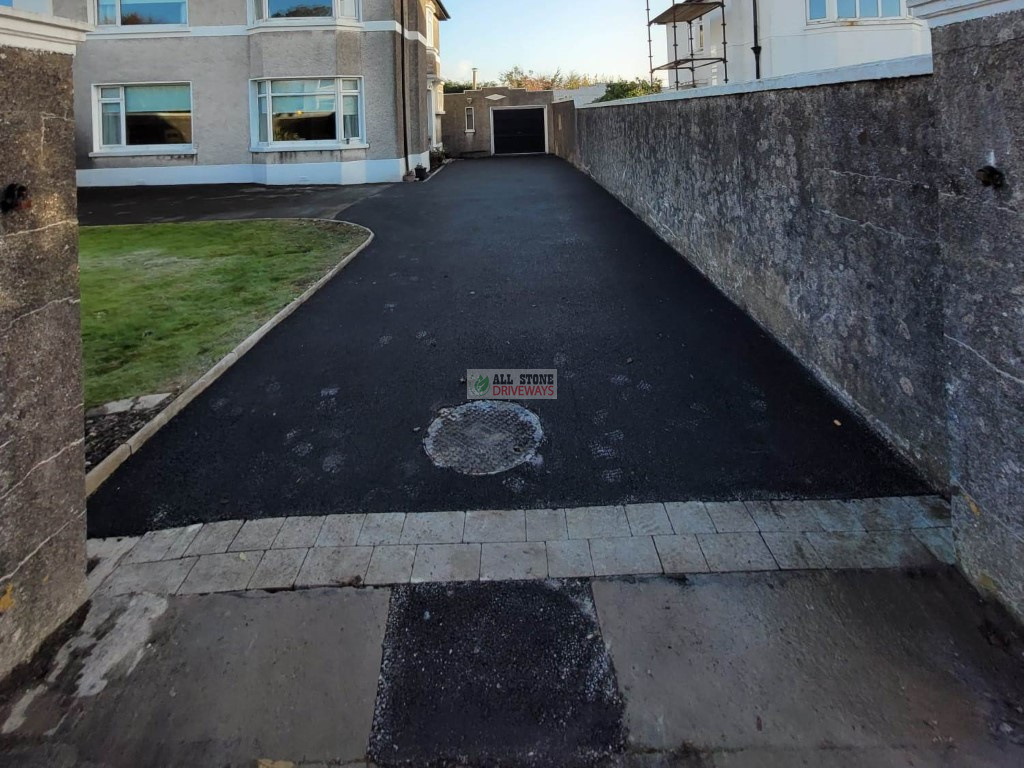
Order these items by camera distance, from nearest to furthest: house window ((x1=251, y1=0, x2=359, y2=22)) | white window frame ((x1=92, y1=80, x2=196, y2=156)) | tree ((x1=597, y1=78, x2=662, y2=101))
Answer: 1. house window ((x1=251, y1=0, x2=359, y2=22))
2. white window frame ((x1=92, y1=80, x2=196, y2=156))
3. tree ((x1=597, y1=78, x2=662, y2=101))

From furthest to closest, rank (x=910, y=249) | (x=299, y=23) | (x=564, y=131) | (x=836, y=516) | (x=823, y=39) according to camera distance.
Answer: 1. (x=564, y=131)
2. (x=299, y=23)
3. (x=823, y=39)
4. (x=910, y=249)
5. (x=836, y=516)

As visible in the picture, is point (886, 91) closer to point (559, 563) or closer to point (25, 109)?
point (559, 563)

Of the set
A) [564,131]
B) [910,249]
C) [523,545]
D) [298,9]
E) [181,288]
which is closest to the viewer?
[523,545]

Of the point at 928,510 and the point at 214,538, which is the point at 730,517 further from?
the point at 214,538

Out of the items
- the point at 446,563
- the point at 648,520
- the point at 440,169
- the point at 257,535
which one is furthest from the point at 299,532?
the point at 440,169

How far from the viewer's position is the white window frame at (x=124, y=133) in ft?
68.2

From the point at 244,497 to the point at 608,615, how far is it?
7.92 feet

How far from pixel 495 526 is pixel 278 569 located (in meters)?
1.17

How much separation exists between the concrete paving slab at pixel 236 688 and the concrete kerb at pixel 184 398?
159 cm

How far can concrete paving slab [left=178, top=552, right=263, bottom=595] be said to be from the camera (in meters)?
3.38

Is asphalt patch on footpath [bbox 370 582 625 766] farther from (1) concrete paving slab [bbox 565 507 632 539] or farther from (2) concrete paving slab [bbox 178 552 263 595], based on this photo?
(2) concrete paving slab [bbox 178 552 263 595]

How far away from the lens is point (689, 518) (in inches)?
151

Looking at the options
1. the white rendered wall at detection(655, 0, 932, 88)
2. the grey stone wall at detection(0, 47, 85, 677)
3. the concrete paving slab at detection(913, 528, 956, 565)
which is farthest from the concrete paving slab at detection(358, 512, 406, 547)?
the white rendered wall at detection(655, 0, 932, 88)

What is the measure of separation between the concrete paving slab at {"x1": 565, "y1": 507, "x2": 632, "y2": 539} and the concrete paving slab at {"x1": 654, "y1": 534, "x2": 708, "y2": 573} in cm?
21
